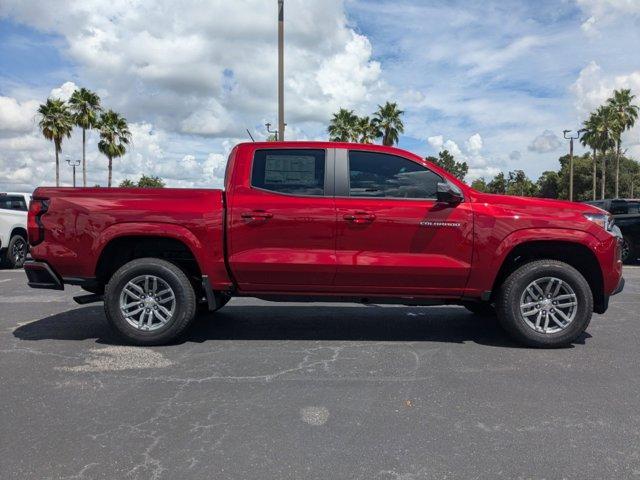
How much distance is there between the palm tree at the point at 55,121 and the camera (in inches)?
1405

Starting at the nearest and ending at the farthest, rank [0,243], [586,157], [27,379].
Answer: [27,379]
[0,243]
[586,157]

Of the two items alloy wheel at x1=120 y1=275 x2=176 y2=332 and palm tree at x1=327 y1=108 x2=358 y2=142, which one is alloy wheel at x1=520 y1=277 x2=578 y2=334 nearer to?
alloy wheel at x1=120 y1=275 x2=176 y2=332

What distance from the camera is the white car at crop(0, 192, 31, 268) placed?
37.8ft

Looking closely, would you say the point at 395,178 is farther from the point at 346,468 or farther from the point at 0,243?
the point at 0,243

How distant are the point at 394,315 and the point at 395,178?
215 cm

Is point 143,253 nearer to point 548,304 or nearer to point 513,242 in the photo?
point 513,242

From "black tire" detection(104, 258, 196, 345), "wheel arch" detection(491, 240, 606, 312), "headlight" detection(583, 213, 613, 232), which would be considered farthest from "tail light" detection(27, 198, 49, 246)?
"headlight" detection(583, 213, 613, 232)

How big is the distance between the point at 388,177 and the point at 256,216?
4.27 feet

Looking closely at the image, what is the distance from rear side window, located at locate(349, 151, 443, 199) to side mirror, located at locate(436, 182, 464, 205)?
0.38ft

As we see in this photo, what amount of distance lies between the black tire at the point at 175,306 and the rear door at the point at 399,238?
1.46 m

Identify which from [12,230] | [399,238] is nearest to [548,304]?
[399,238]

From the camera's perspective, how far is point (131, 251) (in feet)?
17.3

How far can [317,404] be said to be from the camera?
11.7ft

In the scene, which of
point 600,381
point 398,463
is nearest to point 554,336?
point 600,381
